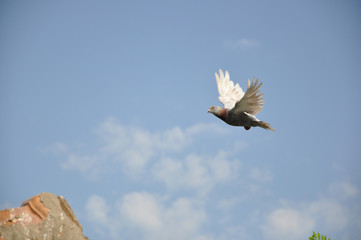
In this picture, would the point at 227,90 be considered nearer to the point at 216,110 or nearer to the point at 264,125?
the point at 216,110

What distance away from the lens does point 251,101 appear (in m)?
11.1

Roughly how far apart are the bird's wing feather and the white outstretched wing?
4.84 ft

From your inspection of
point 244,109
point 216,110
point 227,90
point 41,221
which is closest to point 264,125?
point 244,109

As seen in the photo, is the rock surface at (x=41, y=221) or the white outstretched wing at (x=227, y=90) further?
the white outstretched wing at (x=227, y=90)

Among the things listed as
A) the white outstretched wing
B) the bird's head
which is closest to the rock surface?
the bird's head

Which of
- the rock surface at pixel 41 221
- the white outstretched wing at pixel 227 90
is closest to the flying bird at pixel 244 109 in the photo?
the white outstretched wing at pixel 227 90

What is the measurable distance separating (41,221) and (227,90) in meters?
6.84

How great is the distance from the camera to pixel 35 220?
34.1 feet

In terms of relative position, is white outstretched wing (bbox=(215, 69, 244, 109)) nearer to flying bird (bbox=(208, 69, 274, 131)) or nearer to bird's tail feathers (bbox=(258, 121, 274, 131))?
flying bird (bbox=(208, 69, 274, 131))

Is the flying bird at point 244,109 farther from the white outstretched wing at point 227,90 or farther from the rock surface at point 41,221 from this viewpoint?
the rock surface at point 41,221

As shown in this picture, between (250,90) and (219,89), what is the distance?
103 inches

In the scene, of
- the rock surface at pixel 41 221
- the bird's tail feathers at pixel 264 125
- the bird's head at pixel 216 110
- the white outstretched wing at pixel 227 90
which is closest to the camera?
the rock surface at pixel 41 221

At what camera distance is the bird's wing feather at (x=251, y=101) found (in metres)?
10.7

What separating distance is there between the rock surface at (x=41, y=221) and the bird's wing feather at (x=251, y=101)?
17.8 ft
